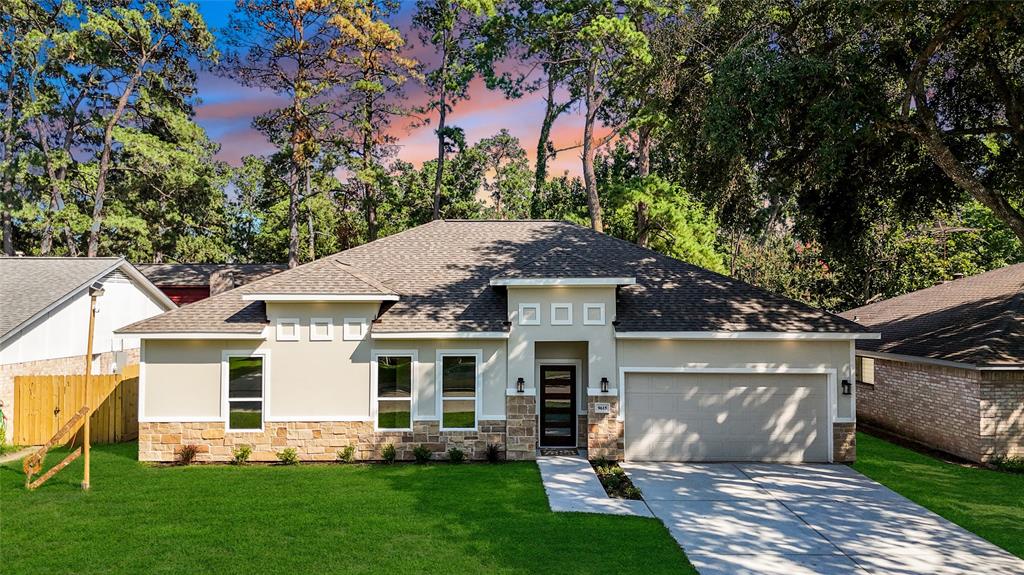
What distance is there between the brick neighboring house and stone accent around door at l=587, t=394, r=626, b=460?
7.29m

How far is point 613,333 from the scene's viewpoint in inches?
507

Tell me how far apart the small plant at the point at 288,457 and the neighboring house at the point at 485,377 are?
14 cm

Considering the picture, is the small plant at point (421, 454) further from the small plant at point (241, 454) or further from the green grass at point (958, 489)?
the green grass at point (958, 489)

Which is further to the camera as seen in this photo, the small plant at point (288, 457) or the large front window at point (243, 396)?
the large front window at point (243, 396)

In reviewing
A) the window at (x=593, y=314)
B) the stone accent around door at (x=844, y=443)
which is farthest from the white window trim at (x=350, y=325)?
the stone accent around door at (x=844, y=443)

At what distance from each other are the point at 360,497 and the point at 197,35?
942 inches

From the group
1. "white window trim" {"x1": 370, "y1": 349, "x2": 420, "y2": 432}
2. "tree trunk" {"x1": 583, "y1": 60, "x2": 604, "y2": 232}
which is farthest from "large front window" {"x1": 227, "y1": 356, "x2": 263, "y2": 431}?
"tree trunk" {"x1": 583, "y1": 60, "x2": 604, "y2": 232}

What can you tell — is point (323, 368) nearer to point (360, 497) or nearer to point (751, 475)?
point (360, 497)

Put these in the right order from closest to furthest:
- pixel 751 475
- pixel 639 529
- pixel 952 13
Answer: pixel 639 529 < pixel 952 13 < pixel 751 475

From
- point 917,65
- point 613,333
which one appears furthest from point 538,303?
point 917,65

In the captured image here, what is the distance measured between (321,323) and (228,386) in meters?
2.32

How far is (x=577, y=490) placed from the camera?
10586 mm

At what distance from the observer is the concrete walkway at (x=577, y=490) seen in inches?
376

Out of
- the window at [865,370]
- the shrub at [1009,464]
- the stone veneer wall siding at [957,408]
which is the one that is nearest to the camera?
the shrub at [1009,464]
